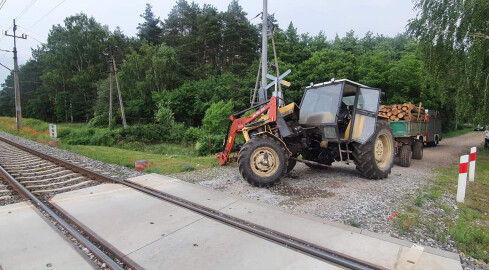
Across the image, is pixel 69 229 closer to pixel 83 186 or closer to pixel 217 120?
pixel 83 186

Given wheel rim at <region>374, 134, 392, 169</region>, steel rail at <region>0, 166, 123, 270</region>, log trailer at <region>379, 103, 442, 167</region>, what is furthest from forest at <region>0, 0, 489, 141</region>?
steel rail at <region>0, 166, 123, 270</region>

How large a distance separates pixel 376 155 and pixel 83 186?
6872 millimetres

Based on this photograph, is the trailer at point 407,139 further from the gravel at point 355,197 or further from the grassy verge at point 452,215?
the grassy verge at point 452,215

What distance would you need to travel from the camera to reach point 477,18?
1003 centimetres

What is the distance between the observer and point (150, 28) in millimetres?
46594

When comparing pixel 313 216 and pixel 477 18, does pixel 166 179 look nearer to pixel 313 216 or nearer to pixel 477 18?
pixel 313 216

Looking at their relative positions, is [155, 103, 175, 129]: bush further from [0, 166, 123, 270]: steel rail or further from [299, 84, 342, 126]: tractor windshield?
[299, 84, 342, 126]: tractor windshield

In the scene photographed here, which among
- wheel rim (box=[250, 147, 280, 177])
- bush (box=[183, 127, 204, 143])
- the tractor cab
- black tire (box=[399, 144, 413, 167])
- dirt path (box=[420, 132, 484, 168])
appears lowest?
bush (box=[183, 127, 204, 143])

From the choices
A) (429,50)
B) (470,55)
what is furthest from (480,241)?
(429,50)

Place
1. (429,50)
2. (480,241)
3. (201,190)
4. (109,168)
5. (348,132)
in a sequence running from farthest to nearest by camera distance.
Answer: (429,50) < (109,168) < (348,132) < (201,190) < (480,241)

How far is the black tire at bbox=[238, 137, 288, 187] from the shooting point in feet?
19.1

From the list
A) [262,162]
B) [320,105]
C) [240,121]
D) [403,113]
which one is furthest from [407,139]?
[262,162]

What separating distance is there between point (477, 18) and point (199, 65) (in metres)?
34.1

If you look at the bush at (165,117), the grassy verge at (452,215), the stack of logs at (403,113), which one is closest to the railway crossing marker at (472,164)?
Result: the grassy verge at (452,215)
